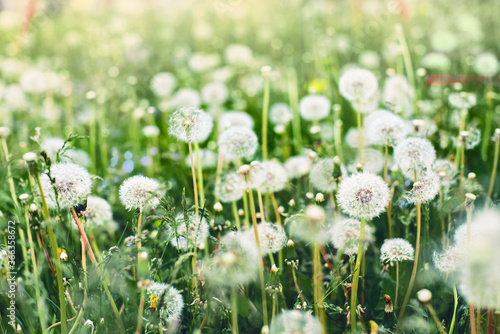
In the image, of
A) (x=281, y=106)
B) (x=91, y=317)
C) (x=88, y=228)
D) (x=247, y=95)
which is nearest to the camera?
(x=91, y=317)

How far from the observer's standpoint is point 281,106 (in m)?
2.39

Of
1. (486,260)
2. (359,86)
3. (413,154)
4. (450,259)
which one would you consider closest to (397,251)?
(450,259)

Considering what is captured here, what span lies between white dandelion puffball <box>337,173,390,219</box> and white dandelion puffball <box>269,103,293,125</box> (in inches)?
45.9

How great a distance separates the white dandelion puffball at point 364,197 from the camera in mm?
987

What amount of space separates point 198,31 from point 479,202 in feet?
9.34

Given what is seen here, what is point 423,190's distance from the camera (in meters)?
1.06

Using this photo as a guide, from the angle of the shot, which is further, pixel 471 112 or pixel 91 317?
pixel 471 112

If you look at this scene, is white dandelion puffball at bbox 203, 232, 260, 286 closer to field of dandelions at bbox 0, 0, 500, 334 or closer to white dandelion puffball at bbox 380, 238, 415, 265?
field of dandelions at bbox 0, 0, 500, 334

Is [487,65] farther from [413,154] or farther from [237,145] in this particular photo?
[237,145]

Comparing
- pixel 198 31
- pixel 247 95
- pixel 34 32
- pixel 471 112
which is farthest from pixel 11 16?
pixel 471 112

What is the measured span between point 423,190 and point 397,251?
17 cm

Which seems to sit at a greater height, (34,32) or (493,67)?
(34,32)

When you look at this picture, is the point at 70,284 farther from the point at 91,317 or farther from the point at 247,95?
the point at 247,95

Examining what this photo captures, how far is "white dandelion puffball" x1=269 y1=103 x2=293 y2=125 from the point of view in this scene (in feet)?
7.18
